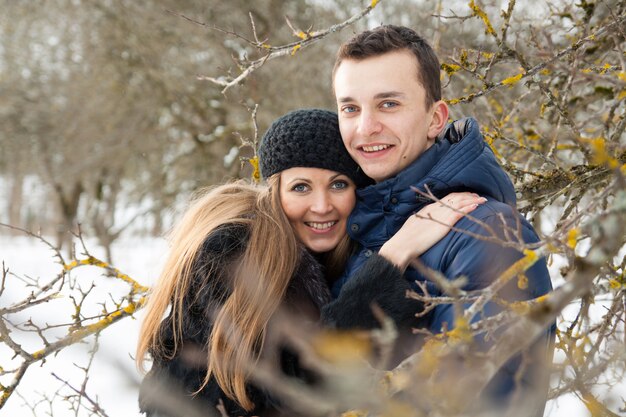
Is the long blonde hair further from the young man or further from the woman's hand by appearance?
the woman's hand

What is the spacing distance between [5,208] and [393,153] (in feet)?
63.7

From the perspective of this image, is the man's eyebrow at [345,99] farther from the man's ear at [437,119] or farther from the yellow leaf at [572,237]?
the yellow leaf at [572,237]

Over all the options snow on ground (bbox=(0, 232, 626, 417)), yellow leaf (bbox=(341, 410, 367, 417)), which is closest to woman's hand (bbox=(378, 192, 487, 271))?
snow on ground (bbox=(0, 232, 626, 417))

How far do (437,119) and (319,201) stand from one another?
592 mm

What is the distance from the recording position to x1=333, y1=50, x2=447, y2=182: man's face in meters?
2.47

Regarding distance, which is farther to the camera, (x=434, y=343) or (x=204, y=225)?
(x=204, y=225)

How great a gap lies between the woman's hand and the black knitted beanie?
21.1 inches

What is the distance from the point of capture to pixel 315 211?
2758 millimetres

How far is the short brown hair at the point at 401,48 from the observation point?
2.50m

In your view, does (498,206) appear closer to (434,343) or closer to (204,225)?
(434,343)

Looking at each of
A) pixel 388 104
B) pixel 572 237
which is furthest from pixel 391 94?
pixel 572 237

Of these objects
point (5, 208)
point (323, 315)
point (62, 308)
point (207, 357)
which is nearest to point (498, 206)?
point (323, 315)

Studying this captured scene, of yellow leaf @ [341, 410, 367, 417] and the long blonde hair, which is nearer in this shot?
yellow leaf @ [341, 410, 367, 417]

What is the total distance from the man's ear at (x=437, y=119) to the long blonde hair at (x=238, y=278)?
23.9 inches
